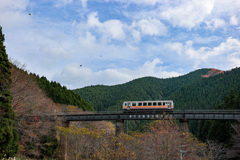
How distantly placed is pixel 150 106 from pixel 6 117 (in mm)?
32267

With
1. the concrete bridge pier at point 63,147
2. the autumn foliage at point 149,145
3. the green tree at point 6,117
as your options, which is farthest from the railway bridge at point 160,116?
the green tree at point 6,117

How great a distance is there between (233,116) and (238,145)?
6.01 meters

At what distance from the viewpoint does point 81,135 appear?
39.0 m

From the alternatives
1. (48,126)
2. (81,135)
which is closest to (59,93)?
(48,126)

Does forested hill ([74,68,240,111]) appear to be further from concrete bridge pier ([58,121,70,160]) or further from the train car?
concrete bridge pier ([58,121,70,160])

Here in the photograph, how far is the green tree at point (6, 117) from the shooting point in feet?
75.0

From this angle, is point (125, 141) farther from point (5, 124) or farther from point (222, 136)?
point (222, 136)

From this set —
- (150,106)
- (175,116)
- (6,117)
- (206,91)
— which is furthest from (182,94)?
(6,117)

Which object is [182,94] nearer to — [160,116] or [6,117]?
[160,116]

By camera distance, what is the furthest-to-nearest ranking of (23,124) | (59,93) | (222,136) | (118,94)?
(118,94), (59,93), (222,136), (23,124)

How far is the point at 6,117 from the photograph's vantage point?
25219mm

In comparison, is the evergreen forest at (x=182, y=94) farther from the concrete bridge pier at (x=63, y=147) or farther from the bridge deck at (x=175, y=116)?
the concrete bridge pier at (x=63, y=147)

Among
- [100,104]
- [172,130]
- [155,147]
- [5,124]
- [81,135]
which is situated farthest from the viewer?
[100,104]

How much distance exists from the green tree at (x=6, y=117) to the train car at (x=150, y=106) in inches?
1143
